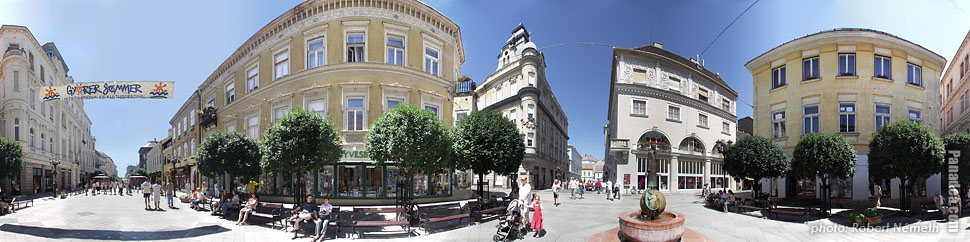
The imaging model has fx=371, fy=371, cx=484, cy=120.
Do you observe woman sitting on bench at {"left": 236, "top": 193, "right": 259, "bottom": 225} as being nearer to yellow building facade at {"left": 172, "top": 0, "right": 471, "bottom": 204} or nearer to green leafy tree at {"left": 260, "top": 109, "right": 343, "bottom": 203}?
green leafy tree at {"left": 260, "top": 109, "right": 343, "bottom": 203}

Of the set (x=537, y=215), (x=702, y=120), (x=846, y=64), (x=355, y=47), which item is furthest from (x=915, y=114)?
(x=355, y=47)

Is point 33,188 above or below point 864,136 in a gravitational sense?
below

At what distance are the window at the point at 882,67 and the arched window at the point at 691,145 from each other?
10.5 meters

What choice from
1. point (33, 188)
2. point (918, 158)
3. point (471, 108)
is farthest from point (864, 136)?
point (33, 188)

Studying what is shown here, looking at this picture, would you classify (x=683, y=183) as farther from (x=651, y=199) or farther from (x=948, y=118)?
(x=651, y=199)

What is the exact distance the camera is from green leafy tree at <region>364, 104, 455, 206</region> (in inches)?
463

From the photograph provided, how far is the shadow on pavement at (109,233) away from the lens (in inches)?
335

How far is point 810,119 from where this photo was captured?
15.4 meters

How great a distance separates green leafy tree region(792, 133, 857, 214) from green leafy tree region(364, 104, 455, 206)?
12123 millimetres

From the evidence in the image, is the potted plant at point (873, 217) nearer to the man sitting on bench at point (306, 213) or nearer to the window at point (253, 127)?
the man sitting on bench at point (306, 213)

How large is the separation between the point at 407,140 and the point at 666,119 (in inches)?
682

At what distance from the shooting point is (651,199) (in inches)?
284

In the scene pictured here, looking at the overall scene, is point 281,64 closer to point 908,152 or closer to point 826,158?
point 826,158

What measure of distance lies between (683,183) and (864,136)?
38.6 ft
